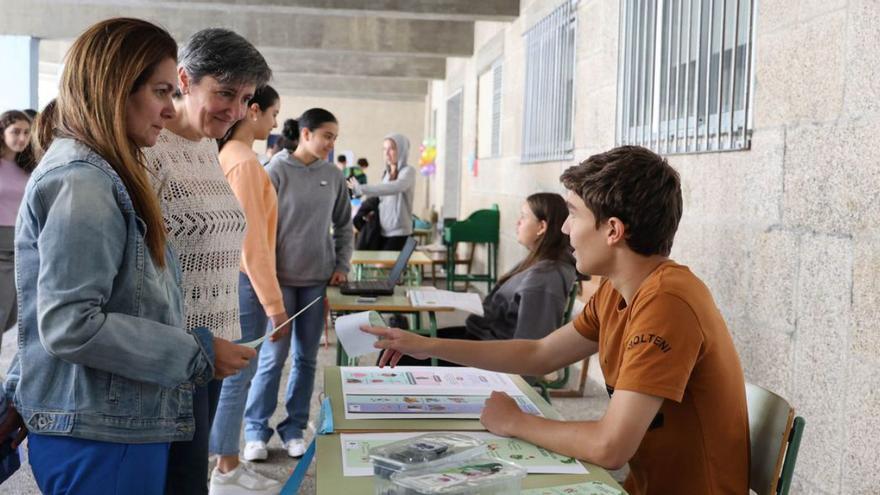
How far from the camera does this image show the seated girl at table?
9.56 feet

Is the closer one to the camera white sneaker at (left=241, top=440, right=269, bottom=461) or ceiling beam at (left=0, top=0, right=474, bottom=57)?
white sneaker at (left=241, top=440, right=269, bottom=461)

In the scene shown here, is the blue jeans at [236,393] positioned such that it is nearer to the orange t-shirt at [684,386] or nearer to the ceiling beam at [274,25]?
the orange t-shirt at [684,386]

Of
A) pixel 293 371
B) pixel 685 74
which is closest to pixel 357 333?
pixel 293 371

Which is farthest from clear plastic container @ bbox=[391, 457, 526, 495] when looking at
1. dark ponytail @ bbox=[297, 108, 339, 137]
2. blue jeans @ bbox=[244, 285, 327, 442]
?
dark ponytail @ bbox=[297, 108, 339, 137]

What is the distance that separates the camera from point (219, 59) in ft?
6.31

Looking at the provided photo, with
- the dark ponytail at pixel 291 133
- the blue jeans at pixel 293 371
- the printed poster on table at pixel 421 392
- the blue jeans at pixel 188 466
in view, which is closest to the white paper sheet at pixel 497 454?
the printed poster on table at pixel 421 392

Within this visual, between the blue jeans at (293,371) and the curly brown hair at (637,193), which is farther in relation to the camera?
the blue jeans at (293,371)

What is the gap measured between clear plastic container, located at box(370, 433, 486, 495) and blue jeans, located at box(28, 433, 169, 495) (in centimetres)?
40

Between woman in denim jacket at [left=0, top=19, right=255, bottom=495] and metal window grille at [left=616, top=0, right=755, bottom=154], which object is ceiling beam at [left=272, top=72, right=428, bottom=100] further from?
woman in denim jacket at [left=0, top=19, right=255, bottom=495]

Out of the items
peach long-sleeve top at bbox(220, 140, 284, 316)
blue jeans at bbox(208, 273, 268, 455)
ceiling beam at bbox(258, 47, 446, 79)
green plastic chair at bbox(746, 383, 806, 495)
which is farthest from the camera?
ceiling beam at bbox(258, 47, 446, 79)

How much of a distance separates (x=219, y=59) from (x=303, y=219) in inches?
57.9

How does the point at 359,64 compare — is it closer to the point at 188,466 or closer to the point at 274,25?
the point at 274,25

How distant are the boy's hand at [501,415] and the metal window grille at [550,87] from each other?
390 centimetres

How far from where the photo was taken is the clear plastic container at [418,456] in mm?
1161
